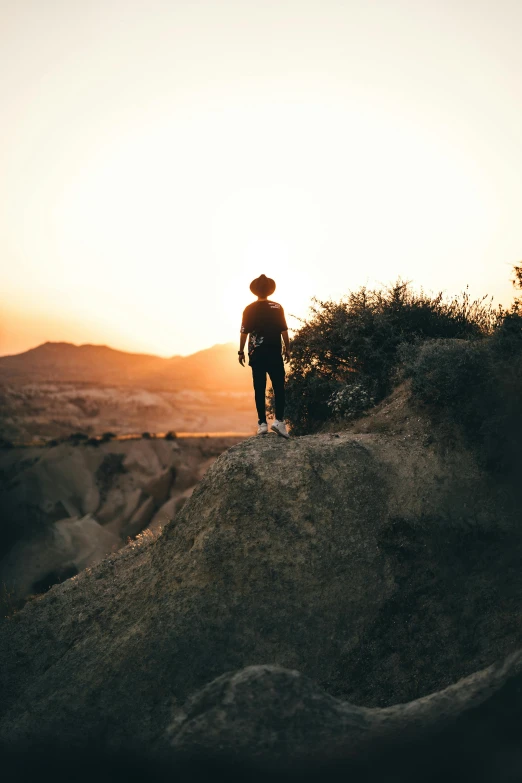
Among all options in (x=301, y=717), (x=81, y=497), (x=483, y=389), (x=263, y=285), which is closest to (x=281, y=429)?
(x=263, y=285)

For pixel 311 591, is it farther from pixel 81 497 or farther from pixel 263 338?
pixel 81 497

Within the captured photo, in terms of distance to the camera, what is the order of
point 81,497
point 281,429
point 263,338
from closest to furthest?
point 263,338 < point 281,429 < point 81,497

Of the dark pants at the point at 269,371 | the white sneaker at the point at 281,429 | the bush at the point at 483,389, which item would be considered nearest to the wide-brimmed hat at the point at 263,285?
the dark pants at the point at 269,371

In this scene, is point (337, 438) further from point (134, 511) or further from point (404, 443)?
point (134, 511)

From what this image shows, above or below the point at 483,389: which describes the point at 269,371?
above

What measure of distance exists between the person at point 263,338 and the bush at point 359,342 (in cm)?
317

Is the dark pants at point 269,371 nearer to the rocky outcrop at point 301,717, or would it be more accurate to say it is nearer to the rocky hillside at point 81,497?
the rocky outcrop at point 301,717

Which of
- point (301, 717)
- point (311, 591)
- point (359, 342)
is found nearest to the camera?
point (301, 717)

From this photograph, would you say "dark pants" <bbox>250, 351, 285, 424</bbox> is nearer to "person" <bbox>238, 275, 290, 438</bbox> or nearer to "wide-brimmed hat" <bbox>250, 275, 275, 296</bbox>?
"person" <bbox>238, 275, 290, 438</bbox>

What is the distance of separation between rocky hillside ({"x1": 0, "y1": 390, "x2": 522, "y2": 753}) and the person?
110 cm

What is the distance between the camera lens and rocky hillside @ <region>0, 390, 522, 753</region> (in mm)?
8711

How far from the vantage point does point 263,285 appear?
35.5 ft

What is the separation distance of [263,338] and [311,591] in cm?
425

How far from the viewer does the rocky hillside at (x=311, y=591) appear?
28.6 feet
